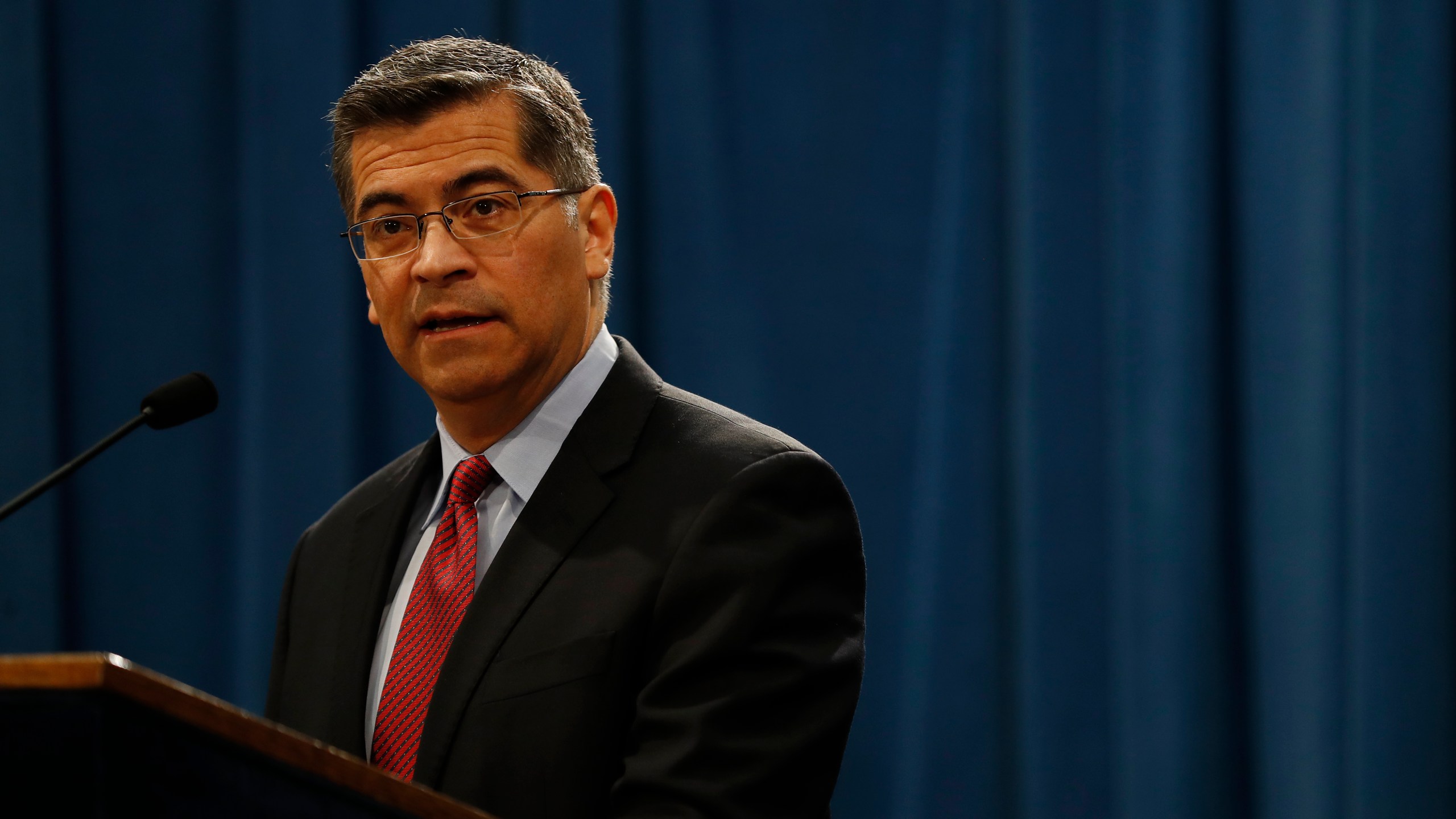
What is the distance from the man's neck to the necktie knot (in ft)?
0.13

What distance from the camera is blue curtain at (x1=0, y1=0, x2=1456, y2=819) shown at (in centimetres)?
203

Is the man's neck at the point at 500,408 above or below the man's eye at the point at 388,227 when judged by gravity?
below

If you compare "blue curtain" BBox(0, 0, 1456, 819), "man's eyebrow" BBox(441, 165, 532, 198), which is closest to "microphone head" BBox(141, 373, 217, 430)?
"man's eyebrow" BBox(441, 165, 532, 198)

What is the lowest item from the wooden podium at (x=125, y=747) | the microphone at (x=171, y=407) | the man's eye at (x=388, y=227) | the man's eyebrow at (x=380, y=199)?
the wooden podium at (x=125, y=747)

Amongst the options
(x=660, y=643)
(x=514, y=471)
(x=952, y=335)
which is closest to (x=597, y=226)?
(x=514, y=471)

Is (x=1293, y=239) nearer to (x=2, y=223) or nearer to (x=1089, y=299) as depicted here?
(x=1089, y=299)

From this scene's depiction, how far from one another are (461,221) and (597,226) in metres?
0.19

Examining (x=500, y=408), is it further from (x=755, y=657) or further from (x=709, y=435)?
(x=755, y=657)

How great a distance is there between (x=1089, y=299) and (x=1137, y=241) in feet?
0.41

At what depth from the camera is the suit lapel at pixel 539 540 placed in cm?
122

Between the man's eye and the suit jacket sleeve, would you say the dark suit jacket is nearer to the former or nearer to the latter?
the suit jacket sleeve

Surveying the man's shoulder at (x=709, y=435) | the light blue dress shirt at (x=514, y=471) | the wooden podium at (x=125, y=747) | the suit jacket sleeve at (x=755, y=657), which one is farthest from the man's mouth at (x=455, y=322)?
the wooden podium at (x=125, y=747)

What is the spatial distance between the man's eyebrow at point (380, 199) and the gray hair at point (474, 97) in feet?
0.25

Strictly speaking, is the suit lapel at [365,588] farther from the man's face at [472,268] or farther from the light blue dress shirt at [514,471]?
the man's face at [472,268]
